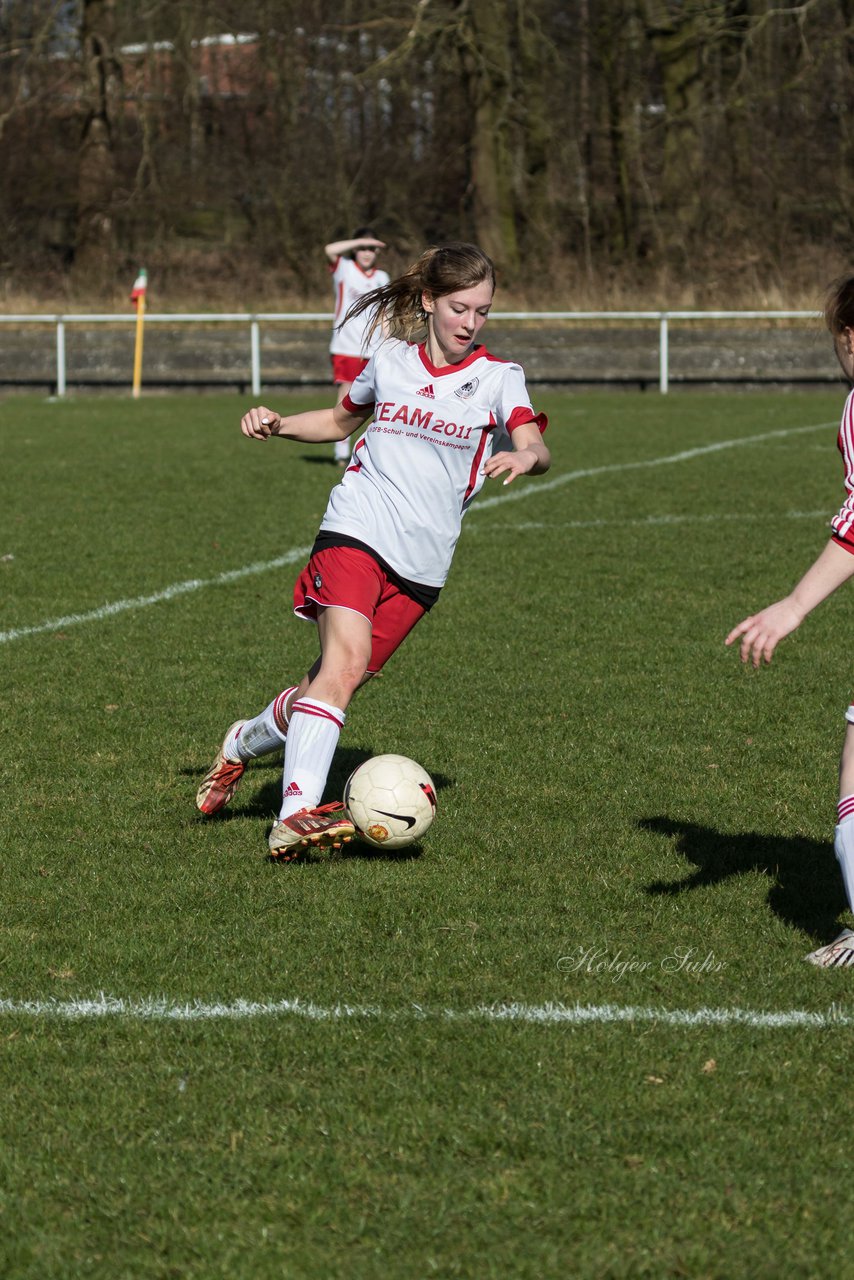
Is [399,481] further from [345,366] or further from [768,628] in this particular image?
[345,366]

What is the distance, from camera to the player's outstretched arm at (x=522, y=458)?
4609 millimetres

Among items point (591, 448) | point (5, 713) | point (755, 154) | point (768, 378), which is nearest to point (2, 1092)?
point (5, 713)

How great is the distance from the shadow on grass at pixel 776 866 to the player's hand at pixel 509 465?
1222 mm

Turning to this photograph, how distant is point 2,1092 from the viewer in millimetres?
3377

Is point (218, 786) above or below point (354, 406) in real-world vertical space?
below

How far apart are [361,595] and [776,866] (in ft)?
4.82

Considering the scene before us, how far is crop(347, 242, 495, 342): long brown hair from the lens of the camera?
5.01 m

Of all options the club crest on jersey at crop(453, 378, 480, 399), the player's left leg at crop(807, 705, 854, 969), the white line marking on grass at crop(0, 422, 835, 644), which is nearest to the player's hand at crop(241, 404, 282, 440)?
the club crest on jersey at crop(453, 378, 480, 399)

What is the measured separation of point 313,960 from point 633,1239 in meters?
1.45

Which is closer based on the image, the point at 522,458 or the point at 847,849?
the point at 847,849

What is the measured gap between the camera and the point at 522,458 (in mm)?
4746

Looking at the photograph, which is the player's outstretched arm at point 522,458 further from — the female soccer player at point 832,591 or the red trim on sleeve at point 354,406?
the female soccer player at point 832,591

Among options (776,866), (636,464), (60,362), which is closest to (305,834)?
(776,866)

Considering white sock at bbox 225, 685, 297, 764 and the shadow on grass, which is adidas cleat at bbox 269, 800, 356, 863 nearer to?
white sock at bbox 225, 685, 297, 764
